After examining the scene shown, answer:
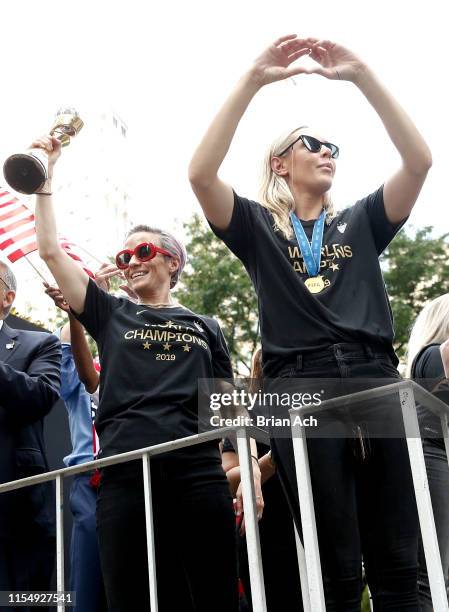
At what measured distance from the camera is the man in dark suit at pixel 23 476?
336 cm

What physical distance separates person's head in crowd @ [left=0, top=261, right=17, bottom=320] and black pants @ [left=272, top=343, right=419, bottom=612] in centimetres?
212

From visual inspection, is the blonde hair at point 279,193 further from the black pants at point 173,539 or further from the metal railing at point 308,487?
the black pants at point 173,539

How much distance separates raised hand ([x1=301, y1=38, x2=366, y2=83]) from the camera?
8.46 ft

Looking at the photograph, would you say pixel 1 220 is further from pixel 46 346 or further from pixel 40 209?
pixel 40 209

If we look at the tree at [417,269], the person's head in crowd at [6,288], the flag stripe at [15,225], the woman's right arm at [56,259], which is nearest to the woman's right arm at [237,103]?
the woman's right arm at [56,259]

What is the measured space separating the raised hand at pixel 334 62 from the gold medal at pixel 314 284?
641mm

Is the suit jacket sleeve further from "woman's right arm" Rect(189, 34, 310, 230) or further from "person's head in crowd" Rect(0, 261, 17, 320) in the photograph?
"woman's right arm" Rect(189, 34, 310, 230)

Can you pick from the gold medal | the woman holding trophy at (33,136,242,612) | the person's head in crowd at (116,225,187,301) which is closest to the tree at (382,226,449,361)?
the person's head in crowd at (116,225,187,301)

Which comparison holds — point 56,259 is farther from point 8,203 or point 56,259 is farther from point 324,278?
point 8,203

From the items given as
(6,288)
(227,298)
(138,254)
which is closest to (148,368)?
(138,254)

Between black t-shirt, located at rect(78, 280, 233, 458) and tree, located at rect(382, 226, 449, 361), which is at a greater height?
tree, located at rect(382, 226, 449, 361)

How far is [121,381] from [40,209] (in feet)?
2.42

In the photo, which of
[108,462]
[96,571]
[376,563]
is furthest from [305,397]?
[96,571]

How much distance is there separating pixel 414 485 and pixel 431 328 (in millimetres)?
1576
